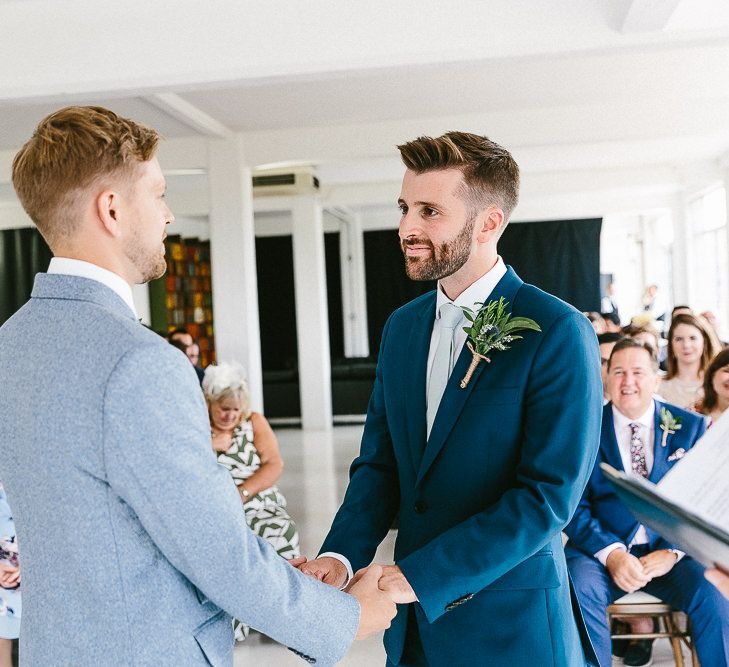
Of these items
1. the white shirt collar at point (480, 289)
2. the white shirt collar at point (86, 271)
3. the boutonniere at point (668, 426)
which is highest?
the white shirt collar at point (86, 271)

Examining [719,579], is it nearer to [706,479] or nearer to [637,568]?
[706,479]

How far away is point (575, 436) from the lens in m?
1.65

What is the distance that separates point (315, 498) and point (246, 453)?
308 cm

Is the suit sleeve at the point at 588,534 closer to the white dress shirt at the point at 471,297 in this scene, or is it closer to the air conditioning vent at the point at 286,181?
the white dress shirt at the point at 471,297

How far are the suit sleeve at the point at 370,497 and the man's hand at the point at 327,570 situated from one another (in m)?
0.04

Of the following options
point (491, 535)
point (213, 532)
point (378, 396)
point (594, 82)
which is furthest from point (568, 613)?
point (594, 82)

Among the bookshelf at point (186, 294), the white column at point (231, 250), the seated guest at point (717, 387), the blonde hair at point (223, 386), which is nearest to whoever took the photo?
the seated guest at point (717, 387)

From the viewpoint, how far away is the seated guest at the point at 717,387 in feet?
15.6

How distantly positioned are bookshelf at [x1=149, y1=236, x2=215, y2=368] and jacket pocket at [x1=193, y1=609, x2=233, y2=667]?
1350cm

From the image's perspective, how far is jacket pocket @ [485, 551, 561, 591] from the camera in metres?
1.73

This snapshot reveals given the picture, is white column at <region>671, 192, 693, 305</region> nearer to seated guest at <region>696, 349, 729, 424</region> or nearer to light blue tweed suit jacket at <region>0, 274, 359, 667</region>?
seated guest at <region>696, 349, 729, 424</region>

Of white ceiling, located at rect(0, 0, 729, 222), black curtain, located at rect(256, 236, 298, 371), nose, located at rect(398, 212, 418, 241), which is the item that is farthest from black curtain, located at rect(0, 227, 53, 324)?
nose, located at rect(398, 212, 418, 241)

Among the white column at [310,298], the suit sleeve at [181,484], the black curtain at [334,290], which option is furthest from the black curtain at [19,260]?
the suit sleeve at [181,484]

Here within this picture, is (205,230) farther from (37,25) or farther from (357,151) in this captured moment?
(37,25)
